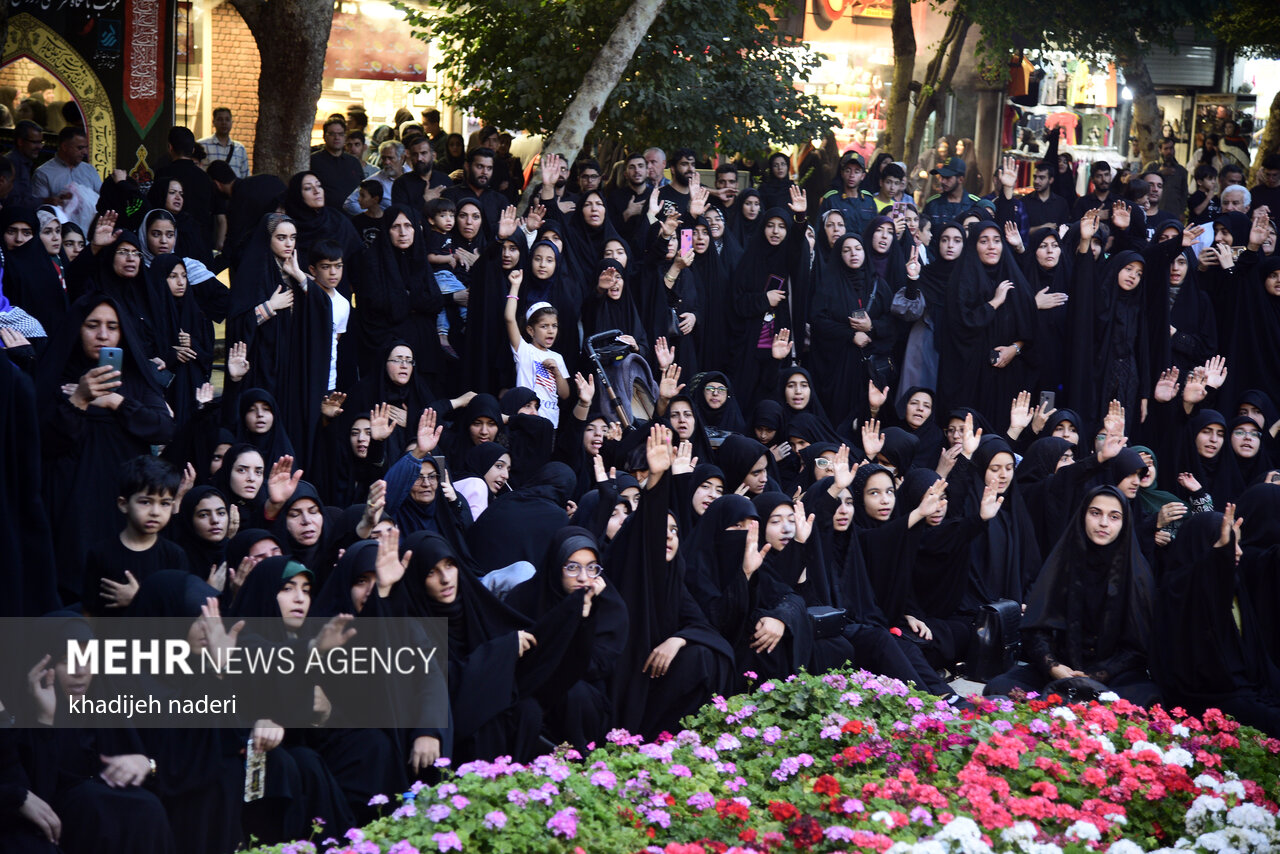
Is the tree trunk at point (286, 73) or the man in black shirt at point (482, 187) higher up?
the tree trunk at point (286, 73)

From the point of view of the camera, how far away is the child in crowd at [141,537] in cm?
449

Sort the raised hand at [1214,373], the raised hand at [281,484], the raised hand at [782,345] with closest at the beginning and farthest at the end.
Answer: the raised hand at [281,484] < the raised hand at [1214,373] < the raised hand at [782,345]

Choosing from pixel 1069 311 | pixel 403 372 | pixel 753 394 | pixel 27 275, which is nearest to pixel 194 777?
pixel 403 372

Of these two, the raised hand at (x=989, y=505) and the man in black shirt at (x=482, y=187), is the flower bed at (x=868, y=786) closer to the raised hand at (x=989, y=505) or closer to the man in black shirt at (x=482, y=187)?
the raised hand at (x=989, y=505)

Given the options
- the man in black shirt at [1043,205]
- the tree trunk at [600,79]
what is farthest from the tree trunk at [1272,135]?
the tree trunk at [600,79]

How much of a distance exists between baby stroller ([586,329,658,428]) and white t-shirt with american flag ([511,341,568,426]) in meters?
0.21

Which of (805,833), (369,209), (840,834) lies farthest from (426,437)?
(369,209)

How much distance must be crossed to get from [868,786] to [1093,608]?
7.58ft

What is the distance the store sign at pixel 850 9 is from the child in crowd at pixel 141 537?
53.2ft

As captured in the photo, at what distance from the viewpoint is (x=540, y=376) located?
7.71 meters

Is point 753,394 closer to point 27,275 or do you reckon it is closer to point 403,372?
point 403,372

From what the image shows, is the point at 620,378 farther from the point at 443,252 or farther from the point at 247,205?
the point at 247,205

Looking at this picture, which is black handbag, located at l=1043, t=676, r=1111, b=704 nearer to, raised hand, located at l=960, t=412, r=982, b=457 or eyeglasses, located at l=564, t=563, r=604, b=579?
raised hand, located at l=960, t=412, r=982, b=457

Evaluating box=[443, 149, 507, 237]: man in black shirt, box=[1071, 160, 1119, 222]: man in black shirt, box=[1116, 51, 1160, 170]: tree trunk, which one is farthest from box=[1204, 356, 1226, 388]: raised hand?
box=[1116, 51, 1160, 170]: tree trunk
